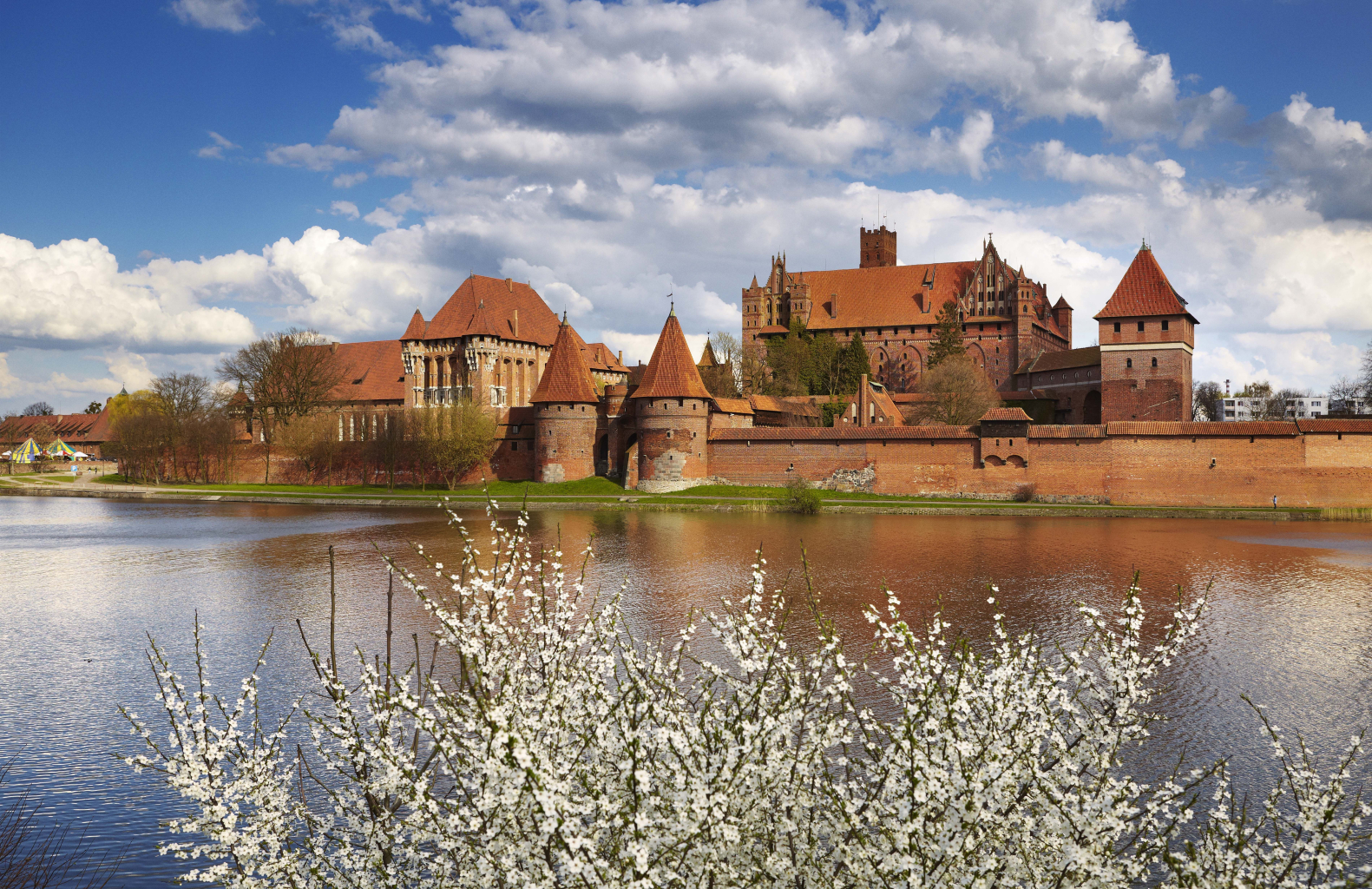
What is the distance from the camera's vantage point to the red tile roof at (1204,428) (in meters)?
31.0

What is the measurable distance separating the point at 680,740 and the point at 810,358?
51.4 m

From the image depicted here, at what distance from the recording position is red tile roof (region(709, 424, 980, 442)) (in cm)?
3488

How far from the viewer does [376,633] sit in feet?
37.3

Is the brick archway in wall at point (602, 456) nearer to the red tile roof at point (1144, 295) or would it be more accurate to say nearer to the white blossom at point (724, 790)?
the red tile roof at point (1144, 295)

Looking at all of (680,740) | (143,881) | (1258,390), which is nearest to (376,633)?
(143,881)

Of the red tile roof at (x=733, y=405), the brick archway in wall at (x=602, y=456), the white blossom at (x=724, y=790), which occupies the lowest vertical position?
the white blossom at (x=724, y=790)

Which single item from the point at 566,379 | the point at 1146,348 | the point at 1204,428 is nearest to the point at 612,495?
the point at 566,379

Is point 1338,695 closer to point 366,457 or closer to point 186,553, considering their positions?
point 186,553

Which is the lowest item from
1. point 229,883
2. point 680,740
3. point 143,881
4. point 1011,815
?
point 143,881

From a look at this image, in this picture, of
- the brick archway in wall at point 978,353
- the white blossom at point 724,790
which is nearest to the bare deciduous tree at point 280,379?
the brick archway in wall at point 978,353

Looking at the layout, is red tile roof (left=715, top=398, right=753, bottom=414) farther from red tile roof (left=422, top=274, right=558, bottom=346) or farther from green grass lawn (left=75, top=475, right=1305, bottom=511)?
red tile roof (left=422, top=274, right=558, bottom=346)

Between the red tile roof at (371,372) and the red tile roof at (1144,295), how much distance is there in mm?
38255

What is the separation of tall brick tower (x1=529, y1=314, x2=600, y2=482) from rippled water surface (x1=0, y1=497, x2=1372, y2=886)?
993 centimetres

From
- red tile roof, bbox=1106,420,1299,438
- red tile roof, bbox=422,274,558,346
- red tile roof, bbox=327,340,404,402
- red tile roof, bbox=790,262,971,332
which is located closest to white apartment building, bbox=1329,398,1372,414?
red tile roof, bbox=790,262,971,332
